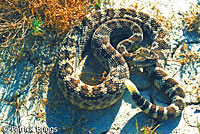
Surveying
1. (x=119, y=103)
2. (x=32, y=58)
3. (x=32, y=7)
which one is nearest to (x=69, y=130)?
(x=119, y=103)

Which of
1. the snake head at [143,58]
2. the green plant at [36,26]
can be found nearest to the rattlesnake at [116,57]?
the snake head at [143,58]

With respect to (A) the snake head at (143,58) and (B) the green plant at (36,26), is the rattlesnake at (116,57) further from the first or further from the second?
(B) the green plant at (36,26)

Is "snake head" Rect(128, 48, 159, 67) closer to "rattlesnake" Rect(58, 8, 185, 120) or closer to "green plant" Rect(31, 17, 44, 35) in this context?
"rattlesnake" Rect(58, 8, 185, 120)

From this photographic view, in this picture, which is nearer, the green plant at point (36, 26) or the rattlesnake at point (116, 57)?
the rattlesnake at point (116, 57)

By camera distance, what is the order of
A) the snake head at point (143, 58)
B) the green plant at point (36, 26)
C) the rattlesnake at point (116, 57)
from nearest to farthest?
the rattlesnake at point (116, 57)
the snake head at point (143, 58)
the green plant at point (36, 26)

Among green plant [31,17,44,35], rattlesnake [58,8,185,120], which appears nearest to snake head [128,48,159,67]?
rattlesnake [58,8,185,120]

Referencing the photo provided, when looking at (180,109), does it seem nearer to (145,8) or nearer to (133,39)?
(133,39)

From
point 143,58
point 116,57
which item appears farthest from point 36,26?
point 143,58
